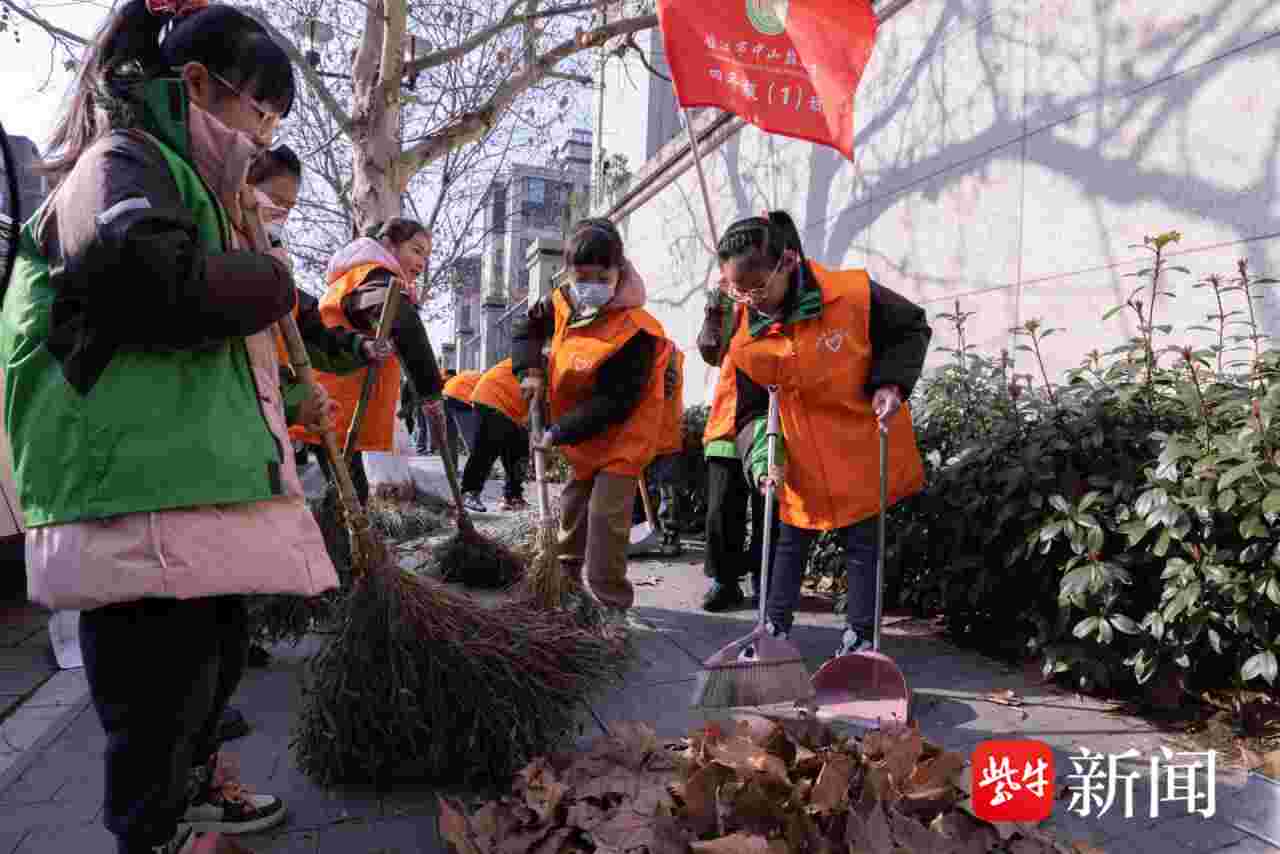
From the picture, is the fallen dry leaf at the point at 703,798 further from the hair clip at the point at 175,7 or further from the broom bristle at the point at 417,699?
the hair clip at the point at 175,7

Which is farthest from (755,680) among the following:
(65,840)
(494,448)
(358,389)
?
(494,448)

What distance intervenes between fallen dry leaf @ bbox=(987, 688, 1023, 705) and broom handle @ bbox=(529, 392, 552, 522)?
1.75 m

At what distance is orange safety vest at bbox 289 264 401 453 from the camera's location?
3.53 m

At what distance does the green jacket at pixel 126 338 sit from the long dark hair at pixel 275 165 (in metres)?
1.49

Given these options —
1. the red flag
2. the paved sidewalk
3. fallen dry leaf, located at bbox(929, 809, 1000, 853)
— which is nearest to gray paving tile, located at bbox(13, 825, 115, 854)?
the paved sidewalk

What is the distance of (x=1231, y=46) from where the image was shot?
384 centimetres

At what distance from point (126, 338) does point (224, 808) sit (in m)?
1.26

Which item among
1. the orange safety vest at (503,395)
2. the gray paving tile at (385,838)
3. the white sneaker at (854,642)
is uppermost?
the orange safety vest at (503,395)

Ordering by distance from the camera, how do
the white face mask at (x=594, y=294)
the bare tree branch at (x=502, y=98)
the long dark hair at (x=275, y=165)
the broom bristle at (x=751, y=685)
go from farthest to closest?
the bare tree branch at (x=502, y=98)
the white face mask at (x=594, y=294)
the long dark hair at (x=275, y=165)
the broom bristle at (x=751, y=685)

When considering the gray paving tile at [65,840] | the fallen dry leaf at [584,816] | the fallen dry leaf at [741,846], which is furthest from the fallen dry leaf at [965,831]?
the gray paving tile at [65,840]

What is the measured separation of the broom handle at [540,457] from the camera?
3.55 meters

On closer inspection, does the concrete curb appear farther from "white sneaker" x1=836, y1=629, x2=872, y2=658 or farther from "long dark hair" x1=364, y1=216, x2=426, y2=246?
"white sneaker" x1=836, y1=629, x2=872, y2=658

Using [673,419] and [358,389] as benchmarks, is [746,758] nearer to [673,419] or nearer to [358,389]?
[358,389]

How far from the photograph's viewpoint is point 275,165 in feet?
9.90
